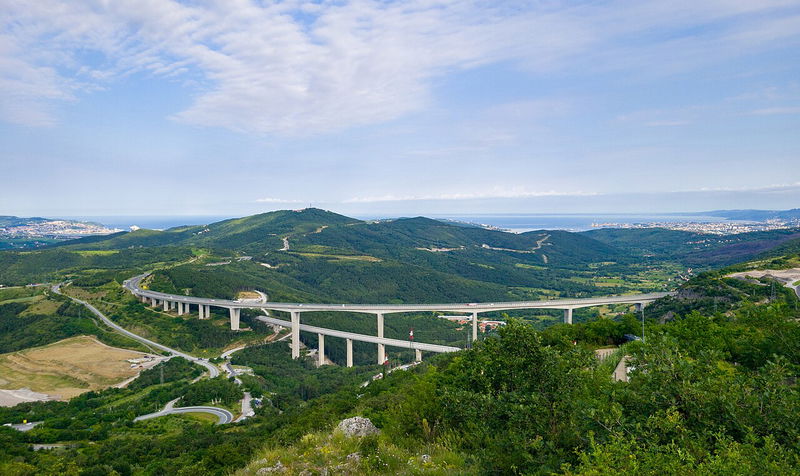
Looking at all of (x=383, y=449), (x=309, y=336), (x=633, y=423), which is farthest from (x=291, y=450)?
(x=309, y=336)

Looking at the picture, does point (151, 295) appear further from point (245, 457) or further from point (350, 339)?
point (245, 457)

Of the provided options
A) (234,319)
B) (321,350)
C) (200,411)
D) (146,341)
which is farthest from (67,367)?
(321,350)

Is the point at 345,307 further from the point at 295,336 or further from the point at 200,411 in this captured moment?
the point at 200,411

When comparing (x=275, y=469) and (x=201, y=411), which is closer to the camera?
(x=275, y=469)

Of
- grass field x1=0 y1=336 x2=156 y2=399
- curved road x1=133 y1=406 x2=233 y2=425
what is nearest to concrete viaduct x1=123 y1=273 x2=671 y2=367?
grass field x1=0 y1=336 x2=156 y2=399

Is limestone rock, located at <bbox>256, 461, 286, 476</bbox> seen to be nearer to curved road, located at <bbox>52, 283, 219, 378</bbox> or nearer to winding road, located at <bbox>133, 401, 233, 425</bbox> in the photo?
winding road, located at <bbox>133, 401, 233, 425</bbox>

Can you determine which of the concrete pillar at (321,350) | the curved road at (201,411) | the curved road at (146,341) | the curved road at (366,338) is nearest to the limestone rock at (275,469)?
the curved road at (201,411)

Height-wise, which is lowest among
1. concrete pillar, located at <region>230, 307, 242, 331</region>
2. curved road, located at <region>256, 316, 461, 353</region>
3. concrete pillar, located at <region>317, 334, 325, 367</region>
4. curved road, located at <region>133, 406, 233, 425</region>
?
concrete pillar, located at <region>317, 334, 325, 367</region>

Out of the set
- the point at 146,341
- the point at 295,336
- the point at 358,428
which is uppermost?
the point at 358,428
